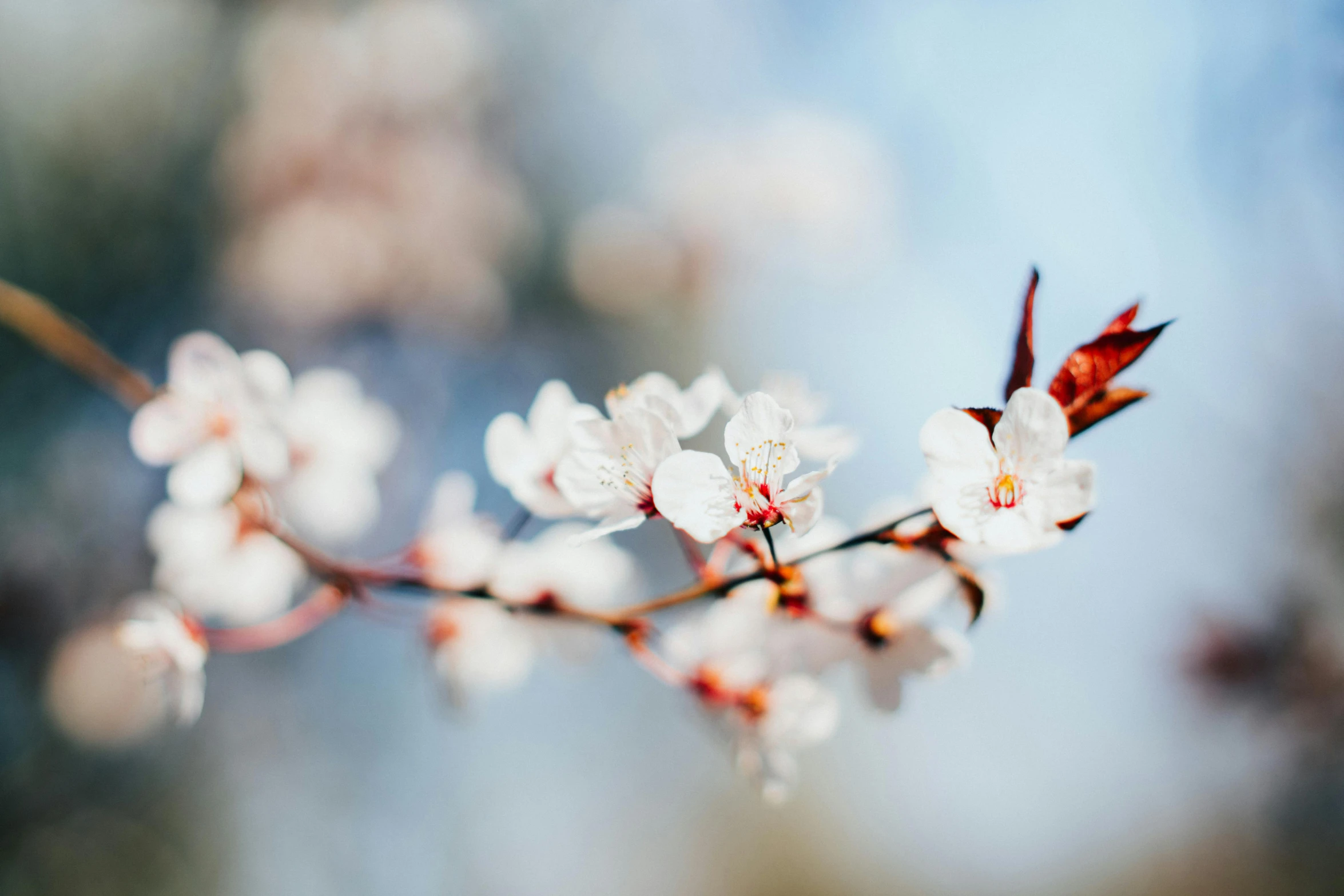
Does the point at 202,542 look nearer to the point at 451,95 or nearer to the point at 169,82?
the point at 169,82

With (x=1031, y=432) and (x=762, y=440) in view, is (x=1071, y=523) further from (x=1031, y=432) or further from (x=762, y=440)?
(x=762, y=440)

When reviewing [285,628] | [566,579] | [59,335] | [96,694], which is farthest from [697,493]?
[96,694]

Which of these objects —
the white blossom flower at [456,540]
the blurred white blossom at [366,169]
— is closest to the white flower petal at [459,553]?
the white blossom flower at [456,540]

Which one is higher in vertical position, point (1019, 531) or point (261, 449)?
point (1019, 531)

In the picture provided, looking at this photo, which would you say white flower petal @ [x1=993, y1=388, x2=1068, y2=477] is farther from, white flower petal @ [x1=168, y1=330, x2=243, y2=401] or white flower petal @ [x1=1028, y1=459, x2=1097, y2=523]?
white flower petal @ [x1=168, y1=330, x2=243, y2=401]

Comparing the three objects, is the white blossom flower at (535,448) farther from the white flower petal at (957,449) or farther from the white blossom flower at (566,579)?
the white flower petal at (957,449)

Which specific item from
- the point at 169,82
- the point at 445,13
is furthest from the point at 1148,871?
the point at 169,82

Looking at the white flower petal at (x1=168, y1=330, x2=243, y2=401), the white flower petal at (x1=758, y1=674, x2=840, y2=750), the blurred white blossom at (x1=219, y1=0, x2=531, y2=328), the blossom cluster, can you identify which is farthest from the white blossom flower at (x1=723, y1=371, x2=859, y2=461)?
the blurred white blossom at (x1=219, y1=0, x2=531, y2=328)
